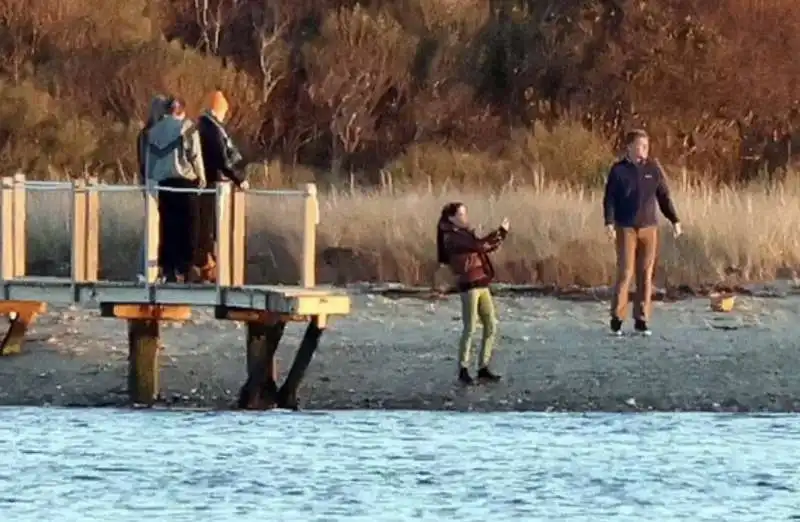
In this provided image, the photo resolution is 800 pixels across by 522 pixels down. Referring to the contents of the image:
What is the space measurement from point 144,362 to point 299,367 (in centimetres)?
128

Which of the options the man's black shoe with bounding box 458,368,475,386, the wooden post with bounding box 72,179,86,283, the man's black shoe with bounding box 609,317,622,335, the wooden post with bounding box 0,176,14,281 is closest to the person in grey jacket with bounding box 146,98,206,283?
the wooden post with bounding box 72,179,86,283

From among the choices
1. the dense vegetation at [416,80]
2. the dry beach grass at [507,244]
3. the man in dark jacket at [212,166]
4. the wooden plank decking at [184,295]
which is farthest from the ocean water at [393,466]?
the dense vegetation at [416,80]

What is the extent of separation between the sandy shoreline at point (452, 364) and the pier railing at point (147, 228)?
1.12 m

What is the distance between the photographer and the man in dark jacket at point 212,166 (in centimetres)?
1723

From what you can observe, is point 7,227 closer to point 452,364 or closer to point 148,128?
point 148,128

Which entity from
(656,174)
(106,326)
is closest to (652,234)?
(656,174)

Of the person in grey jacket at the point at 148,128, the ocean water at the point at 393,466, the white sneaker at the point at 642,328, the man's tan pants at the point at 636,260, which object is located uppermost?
the person in grey jacket at the point at 148,128

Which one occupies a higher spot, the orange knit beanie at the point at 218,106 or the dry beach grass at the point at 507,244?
the orange knit beanie at the point at 218,106

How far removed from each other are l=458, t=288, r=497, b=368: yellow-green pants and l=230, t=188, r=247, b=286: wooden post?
5.78ft

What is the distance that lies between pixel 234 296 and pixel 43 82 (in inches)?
962

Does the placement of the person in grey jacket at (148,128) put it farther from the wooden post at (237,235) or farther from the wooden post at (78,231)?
the wooden post at (237,235)

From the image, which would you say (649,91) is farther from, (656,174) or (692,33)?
(656,174)

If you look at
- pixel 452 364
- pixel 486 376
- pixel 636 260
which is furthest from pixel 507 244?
pixel 486 376

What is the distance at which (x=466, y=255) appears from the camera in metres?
16.8
